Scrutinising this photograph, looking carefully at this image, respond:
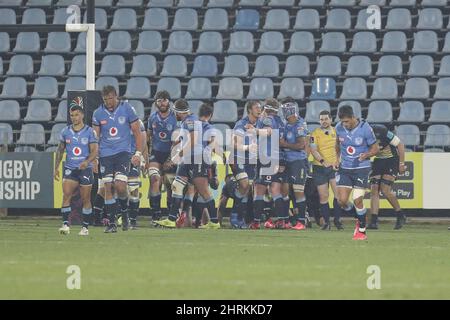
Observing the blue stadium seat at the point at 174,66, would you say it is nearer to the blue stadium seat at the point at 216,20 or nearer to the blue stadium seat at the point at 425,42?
the blue stadium seat at the point at 216,20

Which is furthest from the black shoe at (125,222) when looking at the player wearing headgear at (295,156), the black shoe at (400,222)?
the black shoe at (400,222)

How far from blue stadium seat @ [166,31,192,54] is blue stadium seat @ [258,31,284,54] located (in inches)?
68.0

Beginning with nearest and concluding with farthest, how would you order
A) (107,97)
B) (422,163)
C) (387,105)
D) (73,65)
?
(107,97), (422,163), (387,105), (73,65)

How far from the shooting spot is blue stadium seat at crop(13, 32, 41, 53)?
31906 millimetres


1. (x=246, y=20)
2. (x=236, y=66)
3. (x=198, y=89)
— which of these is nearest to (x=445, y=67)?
(x=236, y=66)

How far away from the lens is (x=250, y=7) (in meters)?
32.3

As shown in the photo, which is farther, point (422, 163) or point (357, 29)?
point (357, 29)

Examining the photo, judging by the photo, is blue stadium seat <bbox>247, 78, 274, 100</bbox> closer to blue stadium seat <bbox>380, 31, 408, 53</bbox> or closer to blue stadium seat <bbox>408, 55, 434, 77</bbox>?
blue stadium seat <bbox>380, 31, 408, 53</bbox>

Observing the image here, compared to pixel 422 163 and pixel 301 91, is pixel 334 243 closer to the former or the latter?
pixel 422 163

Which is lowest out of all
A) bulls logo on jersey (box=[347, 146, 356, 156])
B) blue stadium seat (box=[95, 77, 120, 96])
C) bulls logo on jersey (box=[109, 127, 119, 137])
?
bulls logo on jersey (box=[347, 146, 356, 156])

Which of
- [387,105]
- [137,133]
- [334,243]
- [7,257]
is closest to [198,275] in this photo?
[7,257]

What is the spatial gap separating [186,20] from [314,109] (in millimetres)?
4424

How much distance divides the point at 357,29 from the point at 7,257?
17155 mm

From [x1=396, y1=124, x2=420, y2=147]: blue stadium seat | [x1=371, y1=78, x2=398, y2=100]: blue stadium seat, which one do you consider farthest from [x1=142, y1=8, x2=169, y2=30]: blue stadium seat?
[x1=396, y1=124, x2=420, y2=147]: blue stadium seat
